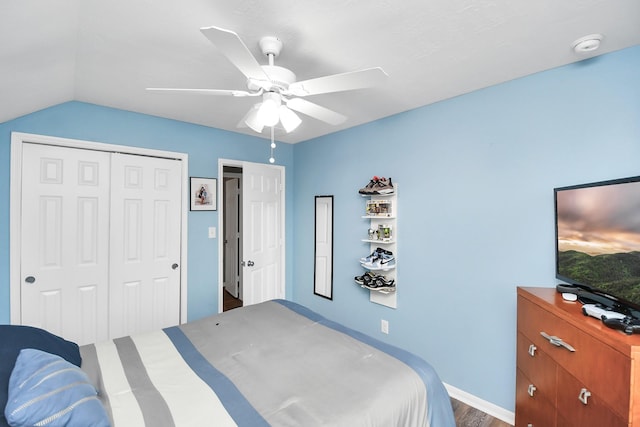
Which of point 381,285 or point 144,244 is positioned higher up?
point 144,244

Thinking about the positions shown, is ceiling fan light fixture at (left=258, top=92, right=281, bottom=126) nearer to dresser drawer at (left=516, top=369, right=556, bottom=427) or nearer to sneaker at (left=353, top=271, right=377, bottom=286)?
sneaker at (left=353, top=271, right=377, bottom=286)

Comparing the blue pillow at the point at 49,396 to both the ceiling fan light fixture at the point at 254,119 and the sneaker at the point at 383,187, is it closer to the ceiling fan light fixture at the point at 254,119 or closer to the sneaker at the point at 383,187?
the ceiling fan light fixture at the point at 254,119

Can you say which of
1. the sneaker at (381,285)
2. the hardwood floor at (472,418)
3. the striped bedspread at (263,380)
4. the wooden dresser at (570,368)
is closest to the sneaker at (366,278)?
the sneaker at (381,285)

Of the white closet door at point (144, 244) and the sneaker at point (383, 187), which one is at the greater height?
the sneaker at point (383, 187)

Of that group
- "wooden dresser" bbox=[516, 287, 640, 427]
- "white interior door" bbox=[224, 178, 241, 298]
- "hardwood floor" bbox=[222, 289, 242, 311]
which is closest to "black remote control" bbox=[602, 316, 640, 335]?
"wooden dresser" bbox=[516, 287, 640, 427]

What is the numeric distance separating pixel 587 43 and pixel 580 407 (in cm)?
177

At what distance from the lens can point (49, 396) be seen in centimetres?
95

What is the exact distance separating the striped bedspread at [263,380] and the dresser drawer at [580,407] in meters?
0.50

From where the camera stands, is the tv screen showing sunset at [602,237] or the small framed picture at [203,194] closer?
the tv screen showing sunset at [602,237]

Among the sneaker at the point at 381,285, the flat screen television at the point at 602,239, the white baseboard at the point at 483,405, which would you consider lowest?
the white baseboard at the point at 483,405

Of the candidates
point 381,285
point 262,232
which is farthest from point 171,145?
point 381,285

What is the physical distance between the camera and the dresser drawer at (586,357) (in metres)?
1.03

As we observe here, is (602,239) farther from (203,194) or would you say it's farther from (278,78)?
(203,194)

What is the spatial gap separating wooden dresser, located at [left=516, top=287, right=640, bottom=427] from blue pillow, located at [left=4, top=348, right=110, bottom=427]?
1807mm
